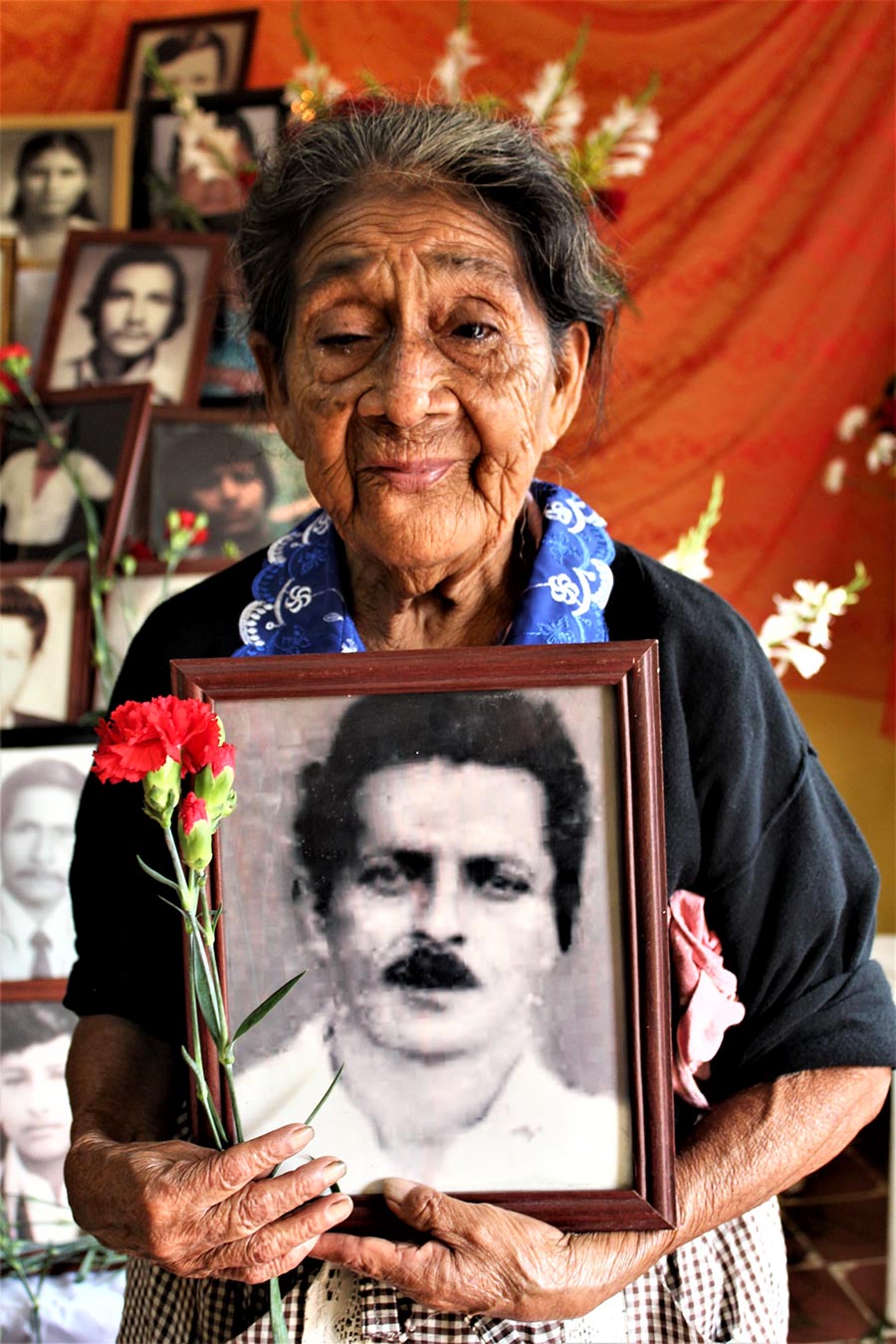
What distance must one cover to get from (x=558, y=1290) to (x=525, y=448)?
0.77 meters

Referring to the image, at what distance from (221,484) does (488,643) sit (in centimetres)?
160

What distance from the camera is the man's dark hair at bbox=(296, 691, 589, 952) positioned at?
100 cm

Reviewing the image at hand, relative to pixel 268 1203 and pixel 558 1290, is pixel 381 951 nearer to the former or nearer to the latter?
pixel 268 1203

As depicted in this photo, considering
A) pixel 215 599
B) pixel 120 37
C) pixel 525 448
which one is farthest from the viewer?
pixel 120 37

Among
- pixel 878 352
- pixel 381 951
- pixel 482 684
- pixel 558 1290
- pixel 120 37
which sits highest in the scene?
pixel 120 37

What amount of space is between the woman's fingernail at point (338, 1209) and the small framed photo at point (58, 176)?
2752mm

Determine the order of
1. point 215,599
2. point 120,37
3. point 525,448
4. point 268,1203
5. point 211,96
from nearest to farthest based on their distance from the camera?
1. point 268,1203
2. point 525,448
3. point 215,599
4. point 211,96
5. point 120,37

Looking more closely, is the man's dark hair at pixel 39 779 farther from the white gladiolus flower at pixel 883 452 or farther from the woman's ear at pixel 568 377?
the white gladiolus flower at pixel 883 452

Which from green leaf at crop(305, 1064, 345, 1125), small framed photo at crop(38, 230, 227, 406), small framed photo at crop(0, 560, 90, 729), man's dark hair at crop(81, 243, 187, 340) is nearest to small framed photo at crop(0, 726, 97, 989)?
small framed photo at crop(0, 560, 90, 729)

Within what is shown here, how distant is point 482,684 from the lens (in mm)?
989

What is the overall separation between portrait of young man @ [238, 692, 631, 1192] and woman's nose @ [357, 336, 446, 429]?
0.30 m

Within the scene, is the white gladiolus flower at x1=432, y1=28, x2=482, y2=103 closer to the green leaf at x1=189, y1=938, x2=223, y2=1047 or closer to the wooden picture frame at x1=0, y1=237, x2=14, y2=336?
the wooden picture frame at x1=0, y1=237, x2=14, y2=336

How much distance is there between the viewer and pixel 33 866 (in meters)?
2.52

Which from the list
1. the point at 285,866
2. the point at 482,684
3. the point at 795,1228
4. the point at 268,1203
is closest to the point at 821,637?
the point at 482,684
